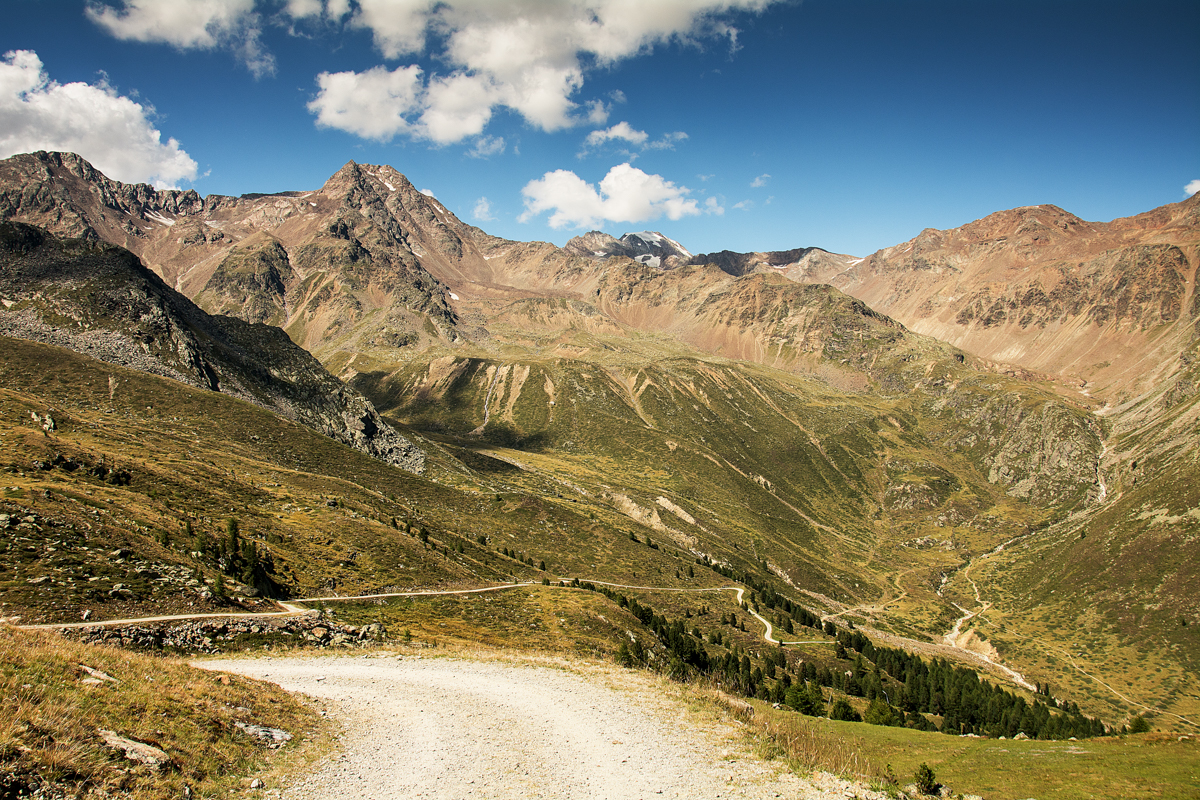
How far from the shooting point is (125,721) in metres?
16.2

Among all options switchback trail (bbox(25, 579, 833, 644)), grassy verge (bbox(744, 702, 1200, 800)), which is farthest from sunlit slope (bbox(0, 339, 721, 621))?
grassy verge (bbox(744, 702, 1200, 800))

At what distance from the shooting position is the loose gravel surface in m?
18.6

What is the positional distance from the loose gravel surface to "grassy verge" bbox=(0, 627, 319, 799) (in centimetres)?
203

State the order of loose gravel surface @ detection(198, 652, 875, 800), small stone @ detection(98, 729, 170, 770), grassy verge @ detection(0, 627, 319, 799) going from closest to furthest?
grassy verge @ detection(0, 627, 319, 799) → small stone @ detection(98, 729, 170, 770) → loose gravel surface @ detection(198, 652, 875, 800)

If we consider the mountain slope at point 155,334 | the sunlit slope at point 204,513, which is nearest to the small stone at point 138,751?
the sunlit slope at point 204,513

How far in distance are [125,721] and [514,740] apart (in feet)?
43.3

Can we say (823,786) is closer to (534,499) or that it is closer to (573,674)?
(573,674)

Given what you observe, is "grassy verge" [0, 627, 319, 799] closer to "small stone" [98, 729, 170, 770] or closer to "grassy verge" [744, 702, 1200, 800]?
"small stone" [98, 729, 170, 770]

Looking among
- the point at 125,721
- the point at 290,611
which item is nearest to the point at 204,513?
the point at 290,611

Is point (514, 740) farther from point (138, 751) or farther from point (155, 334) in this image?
point (155, 334)

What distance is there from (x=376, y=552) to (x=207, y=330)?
426 feet

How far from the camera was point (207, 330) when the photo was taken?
161375mm

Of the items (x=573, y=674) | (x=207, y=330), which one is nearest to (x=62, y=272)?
(x=207, y=330)

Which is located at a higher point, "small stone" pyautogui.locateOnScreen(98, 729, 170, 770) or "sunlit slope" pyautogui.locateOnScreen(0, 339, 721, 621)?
A: "small stone" pyautogui.locateOnScreen(98, 729, 170, 770)
